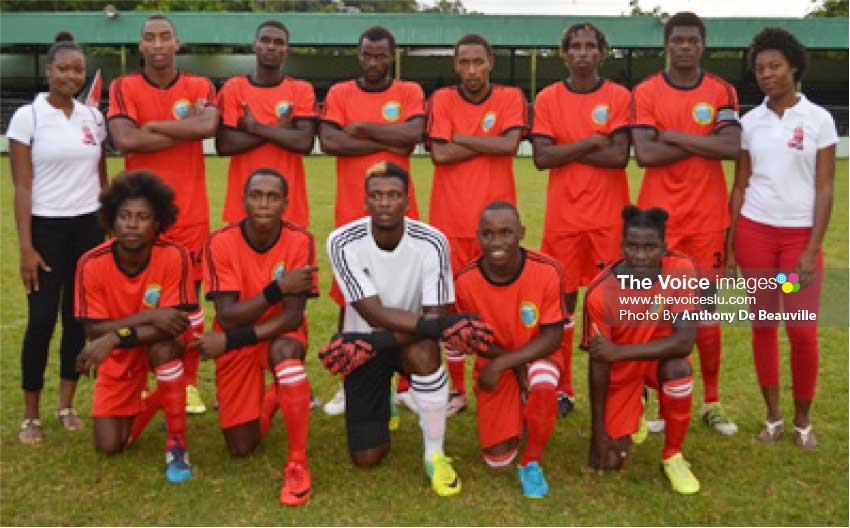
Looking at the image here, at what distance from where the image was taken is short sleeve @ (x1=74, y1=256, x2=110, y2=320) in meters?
4.30

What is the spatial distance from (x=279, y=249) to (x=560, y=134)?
1.74 m

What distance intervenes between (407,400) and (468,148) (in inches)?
60.8

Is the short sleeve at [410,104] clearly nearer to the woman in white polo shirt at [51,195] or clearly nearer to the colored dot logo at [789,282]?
the woman in white polo shirt at [51,195]

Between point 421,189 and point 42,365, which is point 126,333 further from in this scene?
point 421,189

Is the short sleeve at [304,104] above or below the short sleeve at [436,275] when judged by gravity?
above

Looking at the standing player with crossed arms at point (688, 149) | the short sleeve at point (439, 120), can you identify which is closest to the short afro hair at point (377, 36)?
the short sleeve at point (439, 120)

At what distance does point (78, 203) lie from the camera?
15.3ft

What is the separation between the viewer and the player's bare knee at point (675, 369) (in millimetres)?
4133

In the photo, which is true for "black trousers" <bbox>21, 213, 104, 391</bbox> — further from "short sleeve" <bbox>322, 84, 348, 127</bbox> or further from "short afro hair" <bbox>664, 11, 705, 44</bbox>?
"short afro hair" <bbox>664, 11, 705, 44</bbox>

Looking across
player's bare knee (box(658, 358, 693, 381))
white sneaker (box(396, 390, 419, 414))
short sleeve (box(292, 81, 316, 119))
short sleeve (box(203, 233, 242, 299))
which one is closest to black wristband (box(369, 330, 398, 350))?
short sleeve (box(203, 233, 242, 299))

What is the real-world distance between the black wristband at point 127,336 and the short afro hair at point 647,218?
95.5 inches

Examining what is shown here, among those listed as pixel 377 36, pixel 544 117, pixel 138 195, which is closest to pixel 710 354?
pixel 544 117

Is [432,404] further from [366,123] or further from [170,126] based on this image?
[170,126]

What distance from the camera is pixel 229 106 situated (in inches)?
202
